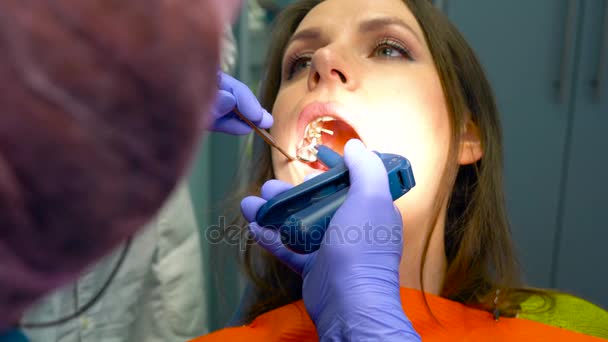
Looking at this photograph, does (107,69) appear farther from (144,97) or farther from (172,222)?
(172,222)

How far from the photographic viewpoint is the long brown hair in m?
1.13

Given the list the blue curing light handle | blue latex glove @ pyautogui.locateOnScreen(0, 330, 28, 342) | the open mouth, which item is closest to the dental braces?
the open mouth

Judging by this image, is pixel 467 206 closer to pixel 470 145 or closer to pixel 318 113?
pixel 470 145

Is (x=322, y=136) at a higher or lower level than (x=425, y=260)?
higher

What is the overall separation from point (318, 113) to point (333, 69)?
0.09 meters

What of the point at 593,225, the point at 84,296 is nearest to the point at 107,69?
the point at 84,296

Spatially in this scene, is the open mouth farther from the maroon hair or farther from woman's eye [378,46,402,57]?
the maroon hair

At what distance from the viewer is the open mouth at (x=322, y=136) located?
105 centimetres

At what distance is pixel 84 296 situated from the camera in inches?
47.9

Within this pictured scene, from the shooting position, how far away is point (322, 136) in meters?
1.11

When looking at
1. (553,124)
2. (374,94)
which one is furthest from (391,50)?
(553,124)

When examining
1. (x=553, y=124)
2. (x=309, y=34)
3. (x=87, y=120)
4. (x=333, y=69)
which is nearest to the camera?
(x=87, y=120)

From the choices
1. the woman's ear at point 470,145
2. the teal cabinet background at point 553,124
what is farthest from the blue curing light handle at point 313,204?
the teal cabinet background at point 553,124

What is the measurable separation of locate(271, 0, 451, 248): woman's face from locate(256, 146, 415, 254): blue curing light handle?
107 mm
